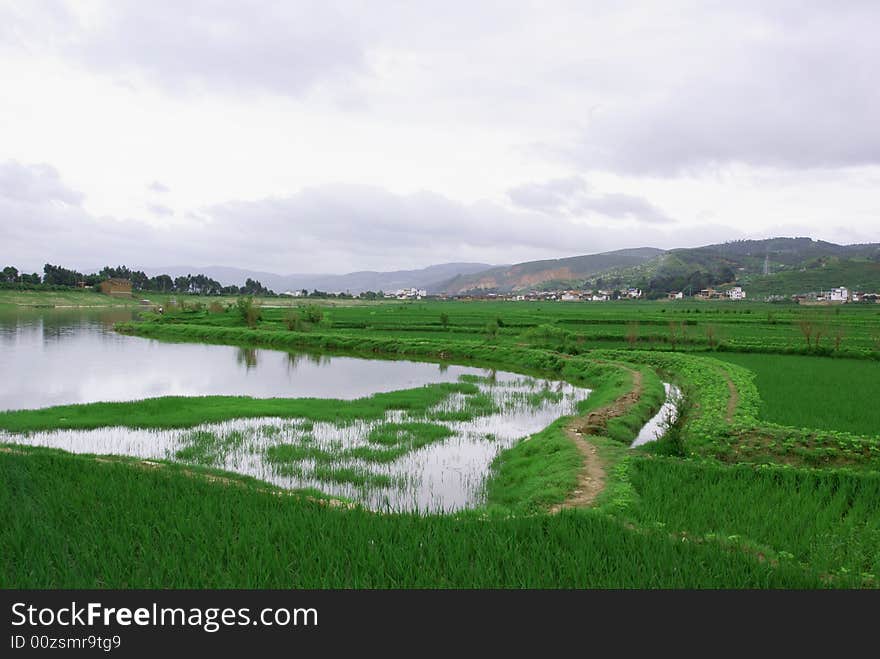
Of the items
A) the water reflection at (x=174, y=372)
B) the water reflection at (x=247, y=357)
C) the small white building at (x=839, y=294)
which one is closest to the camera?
the water reflection at (x=174, y=372)

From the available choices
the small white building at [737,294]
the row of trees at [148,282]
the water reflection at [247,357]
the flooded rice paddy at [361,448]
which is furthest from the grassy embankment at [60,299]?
the small white building at [737,294]

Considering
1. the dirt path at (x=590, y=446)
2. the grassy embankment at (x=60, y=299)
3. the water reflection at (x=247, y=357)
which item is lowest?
the water reflection at (x=247, y=357)

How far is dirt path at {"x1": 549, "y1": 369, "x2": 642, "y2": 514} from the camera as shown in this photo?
8.05 metres

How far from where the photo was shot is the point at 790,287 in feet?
370

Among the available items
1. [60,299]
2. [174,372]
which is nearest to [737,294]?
[174,372]

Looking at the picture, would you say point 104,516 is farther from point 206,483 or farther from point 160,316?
point 160,316

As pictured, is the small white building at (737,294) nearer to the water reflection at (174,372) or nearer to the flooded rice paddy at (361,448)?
the water reflection at (174,372)

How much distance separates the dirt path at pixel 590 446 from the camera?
805 cm

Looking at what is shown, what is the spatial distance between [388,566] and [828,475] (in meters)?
7.30

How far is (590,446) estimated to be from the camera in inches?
444

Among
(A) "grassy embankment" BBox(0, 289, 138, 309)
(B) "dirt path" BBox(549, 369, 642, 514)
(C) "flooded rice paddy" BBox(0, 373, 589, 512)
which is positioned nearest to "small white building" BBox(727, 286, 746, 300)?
(B) "dirt path" BBox(549, 369, 642, 514)

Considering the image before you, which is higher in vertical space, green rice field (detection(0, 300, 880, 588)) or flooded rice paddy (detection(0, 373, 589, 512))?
green rice field (detection(0, 300, 880, 588))

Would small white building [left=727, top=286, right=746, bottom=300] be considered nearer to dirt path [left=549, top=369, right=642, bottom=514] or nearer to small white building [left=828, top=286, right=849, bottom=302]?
small white building [left=828, top=286, right=849, bottom=302]

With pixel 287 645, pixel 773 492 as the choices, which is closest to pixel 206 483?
pixel 287 645
